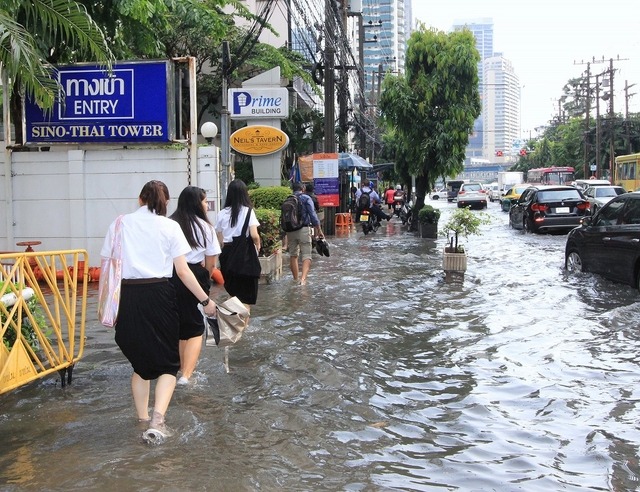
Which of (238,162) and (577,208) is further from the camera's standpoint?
(238,162)

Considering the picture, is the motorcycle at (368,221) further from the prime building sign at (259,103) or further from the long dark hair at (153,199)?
the long dark hair at (153,199)

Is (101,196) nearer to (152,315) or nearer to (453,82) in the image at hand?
(152,315)

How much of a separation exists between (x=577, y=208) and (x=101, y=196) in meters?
15.8

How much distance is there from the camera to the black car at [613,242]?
10.9 meters

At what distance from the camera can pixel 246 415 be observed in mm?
5555

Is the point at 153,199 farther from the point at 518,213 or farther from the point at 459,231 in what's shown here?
the point at 518,213

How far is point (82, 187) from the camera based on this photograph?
1249 centimetres

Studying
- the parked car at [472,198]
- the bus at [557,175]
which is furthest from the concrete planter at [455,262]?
the bus at [557,175]

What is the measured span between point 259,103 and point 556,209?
10.3 meters

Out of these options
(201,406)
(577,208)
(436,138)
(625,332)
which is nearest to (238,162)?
(436,138)

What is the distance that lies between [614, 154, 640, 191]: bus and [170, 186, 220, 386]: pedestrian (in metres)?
30.3

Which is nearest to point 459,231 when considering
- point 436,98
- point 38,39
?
point 38,39

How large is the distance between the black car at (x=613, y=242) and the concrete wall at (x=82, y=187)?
6.37 m

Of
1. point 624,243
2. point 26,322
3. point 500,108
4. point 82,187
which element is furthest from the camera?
point 500,108
